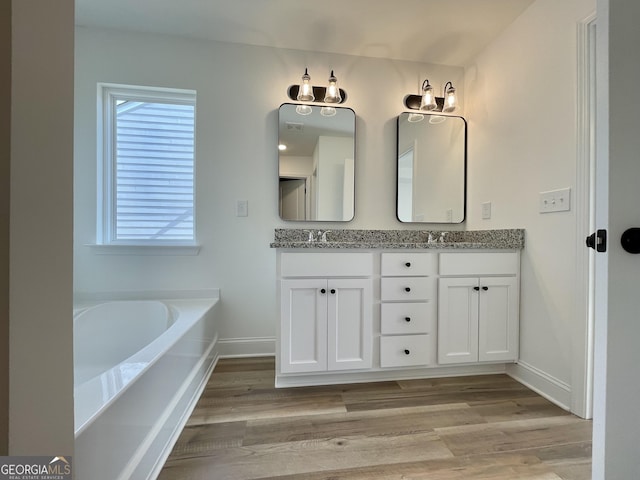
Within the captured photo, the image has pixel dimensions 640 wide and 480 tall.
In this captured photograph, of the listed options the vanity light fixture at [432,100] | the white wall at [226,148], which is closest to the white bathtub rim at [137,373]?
the white wall at [226,148]

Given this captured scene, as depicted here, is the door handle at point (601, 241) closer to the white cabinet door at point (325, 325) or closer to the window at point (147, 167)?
the white cabinet door at point (325, 325)

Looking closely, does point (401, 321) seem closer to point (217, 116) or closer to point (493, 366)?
point (493, 366)

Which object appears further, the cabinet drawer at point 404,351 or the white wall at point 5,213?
the cabinet drawer at point 404,351

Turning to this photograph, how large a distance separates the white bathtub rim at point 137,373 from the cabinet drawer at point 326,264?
585mm

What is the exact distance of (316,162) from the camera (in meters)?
2.03

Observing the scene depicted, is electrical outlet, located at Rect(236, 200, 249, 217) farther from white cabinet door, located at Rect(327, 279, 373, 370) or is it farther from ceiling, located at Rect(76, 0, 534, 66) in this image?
ceiling, located at Rect(76, 0, 534, 66)

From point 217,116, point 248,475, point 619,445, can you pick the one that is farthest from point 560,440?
point 217,116

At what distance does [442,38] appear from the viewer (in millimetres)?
1892

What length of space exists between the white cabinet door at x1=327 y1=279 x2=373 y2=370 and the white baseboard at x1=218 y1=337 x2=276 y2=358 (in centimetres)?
67

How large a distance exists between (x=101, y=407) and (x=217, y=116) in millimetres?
1832

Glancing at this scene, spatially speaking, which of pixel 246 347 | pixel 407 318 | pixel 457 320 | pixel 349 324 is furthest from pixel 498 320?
pixel 246 347

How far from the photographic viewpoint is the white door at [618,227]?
605 mm

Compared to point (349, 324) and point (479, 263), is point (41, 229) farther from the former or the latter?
point (479, 263)

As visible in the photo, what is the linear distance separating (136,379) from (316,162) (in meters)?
1.65
